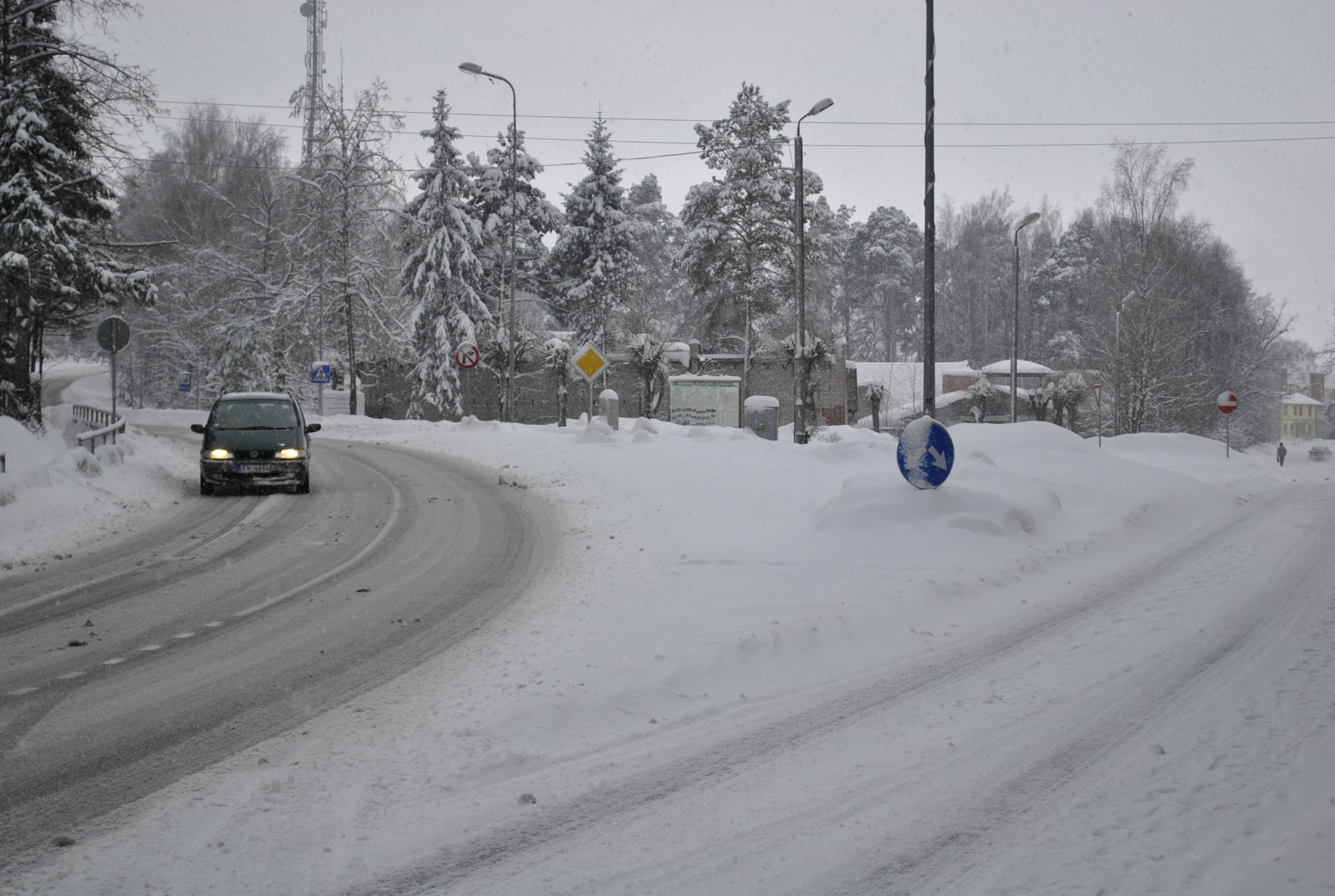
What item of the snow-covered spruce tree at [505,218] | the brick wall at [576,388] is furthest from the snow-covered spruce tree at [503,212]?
the brick wall at [576,388]

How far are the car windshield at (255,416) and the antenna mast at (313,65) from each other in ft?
90.3

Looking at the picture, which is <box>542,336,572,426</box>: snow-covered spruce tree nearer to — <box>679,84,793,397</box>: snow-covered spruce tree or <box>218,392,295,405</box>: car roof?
<box>679,84,793,397</box>: snow-covered spruce tree

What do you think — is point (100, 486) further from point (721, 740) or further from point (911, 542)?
point (721, 740)

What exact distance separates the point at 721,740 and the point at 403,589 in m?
4.86

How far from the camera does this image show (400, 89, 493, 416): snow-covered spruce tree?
1683 inches

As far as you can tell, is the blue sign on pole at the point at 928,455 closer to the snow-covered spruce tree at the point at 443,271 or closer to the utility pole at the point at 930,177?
the utility pole at the point at 930,177

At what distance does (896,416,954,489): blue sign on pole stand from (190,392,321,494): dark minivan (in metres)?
10.1

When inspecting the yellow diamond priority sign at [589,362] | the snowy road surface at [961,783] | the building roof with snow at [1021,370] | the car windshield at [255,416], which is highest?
the building roof with snow at [1021,370]

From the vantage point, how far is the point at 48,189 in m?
18.6

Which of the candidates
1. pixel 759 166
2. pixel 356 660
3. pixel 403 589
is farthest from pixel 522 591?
pixel 759 166

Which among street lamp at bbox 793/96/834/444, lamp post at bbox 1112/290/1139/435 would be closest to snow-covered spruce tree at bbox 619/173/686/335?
lamp post at bbox 1112/290/1139/435

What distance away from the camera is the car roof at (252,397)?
16547 millimetres

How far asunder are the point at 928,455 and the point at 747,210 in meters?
42.4

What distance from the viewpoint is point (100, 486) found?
570 inches
